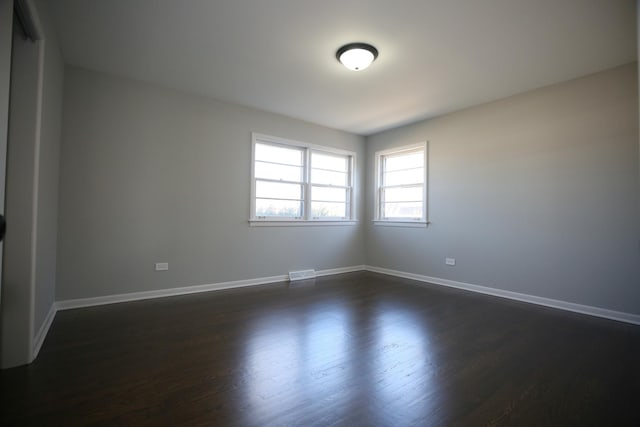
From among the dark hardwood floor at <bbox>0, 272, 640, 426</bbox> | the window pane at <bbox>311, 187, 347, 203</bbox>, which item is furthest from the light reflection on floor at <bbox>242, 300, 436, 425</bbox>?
the window pane at <bbox>311, 187, 347, 203</bbox>

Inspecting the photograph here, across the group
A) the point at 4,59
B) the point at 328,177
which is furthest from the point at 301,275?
the point at 4,59

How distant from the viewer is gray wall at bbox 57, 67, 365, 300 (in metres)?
3.32

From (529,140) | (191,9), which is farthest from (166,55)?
(529,140)

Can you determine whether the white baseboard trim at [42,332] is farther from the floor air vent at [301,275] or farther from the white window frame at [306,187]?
the floor air vent at [301,275]

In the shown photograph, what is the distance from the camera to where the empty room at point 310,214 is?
1.85m

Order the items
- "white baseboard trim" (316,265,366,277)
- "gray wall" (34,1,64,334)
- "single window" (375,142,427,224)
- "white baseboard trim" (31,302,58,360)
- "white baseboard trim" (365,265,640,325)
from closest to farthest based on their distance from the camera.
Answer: "white baseboard trim" (31,302,58,360), "gray wall" (34,1,64,334), "white baseboard trim" (365,265,640,325), "single window" (375,142,427,224), "white baseboard trim" (316,265,366,277)

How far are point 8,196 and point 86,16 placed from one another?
1.63 metres

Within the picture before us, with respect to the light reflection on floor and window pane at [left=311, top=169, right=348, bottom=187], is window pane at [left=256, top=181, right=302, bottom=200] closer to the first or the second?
window pane at [left=311, top=169, right=348, bottom=187]

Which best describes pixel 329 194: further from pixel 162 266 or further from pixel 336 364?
pixel 336 364

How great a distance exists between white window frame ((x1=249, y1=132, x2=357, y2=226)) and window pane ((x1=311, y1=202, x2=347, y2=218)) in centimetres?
9

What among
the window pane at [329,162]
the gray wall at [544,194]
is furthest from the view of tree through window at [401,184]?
the window pane at [329,162]

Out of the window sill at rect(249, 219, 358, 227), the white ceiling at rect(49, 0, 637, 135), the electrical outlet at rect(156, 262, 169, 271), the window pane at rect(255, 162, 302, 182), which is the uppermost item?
the white ceiling at rect(49, 0, 637, 135)

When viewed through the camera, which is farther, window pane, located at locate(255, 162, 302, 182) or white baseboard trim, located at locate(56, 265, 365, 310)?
window pane, located at locate(255, 162, 302, 182)

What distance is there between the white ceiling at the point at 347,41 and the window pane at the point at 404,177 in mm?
1425
